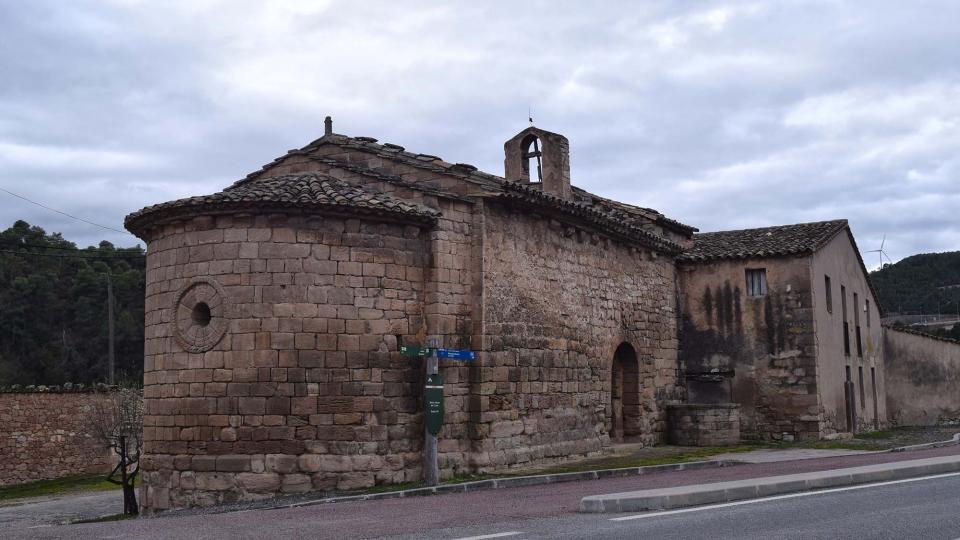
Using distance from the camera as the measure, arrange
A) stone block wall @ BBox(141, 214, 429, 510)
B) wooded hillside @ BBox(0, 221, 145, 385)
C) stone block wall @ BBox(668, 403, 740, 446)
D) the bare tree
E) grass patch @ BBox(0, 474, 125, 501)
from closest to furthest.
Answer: stone block wall @ BBox(141, 214, 429, 510) → the bare tree → stone block wall @ BBox(668, 403, 740, 446) → grass patch @ BBox(0, 474, 125, 501) → wooded hillside @ BBox(0, 221, 145, 385)

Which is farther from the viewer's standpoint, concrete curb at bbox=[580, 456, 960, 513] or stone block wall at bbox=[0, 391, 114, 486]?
stone block wall at bbox=[0, 391, 114, 486]

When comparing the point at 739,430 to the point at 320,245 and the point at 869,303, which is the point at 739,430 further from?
the point at 320,245

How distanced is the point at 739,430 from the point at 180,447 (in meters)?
12.8

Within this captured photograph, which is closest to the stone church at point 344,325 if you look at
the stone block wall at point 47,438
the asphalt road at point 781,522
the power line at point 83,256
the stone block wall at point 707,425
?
the stone block wall at point 707,425

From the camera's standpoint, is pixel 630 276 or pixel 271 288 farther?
pixel 630 276

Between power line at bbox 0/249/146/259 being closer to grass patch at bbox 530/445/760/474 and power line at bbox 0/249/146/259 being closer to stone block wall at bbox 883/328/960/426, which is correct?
stone block wall at bbox 883/328/960/426

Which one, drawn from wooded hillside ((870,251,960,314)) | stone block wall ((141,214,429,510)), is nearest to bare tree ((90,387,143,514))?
stone block wall ((141,214,429,510))

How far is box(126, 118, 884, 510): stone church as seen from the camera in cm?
1286

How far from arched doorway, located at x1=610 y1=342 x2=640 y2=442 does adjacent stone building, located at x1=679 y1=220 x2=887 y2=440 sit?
3.06 metres

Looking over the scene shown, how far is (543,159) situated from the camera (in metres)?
19.1

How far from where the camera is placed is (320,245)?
43.5 feet

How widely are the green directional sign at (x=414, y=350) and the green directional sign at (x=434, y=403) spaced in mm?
381

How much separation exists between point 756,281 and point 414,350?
39.0 ft

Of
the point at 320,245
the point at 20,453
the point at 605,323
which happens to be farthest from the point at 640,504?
the point at 20,453
